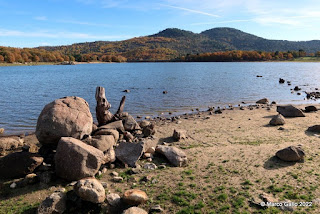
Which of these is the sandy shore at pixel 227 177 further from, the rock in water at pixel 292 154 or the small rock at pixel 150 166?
the small rock at pixel 150 166

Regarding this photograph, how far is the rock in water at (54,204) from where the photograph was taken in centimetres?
827

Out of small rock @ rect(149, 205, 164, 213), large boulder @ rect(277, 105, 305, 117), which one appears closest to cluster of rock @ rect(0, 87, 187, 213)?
small rock @ rect(149, 205, 164, 213)

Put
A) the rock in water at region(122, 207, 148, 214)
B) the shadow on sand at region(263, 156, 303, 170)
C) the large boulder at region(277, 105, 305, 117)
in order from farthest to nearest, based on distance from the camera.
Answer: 1. the large boulder at region(277, 105, 305, 117)
2. the shadow on sand at region(263, 156, 303, 170)
3. the rock in water at region(122, 207, 148, 214)

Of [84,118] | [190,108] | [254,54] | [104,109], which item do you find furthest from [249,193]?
[254,54]

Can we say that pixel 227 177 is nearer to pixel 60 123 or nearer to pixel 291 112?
pixel 60 123

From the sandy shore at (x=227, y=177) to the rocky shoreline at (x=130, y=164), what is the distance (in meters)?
0.04

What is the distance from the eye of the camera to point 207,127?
19.8 metres

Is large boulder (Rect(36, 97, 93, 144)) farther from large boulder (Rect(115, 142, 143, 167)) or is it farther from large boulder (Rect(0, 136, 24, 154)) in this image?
large boulder (Rect(0, 136, 24, 154))

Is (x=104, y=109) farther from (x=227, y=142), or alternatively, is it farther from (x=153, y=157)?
(x=227, y=142)

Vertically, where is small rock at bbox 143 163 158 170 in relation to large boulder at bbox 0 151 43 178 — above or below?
below

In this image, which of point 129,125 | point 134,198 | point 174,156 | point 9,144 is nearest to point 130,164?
point 174,156

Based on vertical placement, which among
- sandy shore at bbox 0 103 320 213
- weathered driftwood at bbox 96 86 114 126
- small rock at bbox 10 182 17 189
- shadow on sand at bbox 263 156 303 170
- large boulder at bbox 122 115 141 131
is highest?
weathered driftwood at bbox 96 86 114 126

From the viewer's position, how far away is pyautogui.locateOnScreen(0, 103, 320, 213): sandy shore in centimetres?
903

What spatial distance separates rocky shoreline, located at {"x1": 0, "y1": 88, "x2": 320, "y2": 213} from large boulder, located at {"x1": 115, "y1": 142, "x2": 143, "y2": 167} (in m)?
0.05
